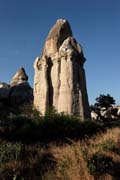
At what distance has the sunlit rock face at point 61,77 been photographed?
92.3 feet

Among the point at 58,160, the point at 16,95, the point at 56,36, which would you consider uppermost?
the point at 56,36

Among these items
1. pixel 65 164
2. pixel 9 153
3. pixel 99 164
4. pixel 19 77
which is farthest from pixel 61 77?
pixel 19 77

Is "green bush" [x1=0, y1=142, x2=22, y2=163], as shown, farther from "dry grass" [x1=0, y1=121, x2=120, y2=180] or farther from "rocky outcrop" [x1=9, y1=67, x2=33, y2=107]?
"rocky outcrop" [x1=9, y1=67, x2=33, y2=107]

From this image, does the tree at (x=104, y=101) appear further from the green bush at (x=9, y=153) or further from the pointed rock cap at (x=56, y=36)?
the green bush at (x=9, y=153)

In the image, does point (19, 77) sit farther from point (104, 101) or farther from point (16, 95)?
point (104, 101)

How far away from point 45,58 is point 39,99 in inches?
146

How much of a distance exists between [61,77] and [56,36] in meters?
5.05

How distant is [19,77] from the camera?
163 feet

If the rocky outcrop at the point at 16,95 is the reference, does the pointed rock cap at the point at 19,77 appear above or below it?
above

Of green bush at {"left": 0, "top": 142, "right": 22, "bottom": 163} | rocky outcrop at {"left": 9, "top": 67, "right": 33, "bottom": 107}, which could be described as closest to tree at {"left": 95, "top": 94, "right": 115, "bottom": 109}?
rocky outcrop at {"left": 9, "top": 67, "right": 33, "bottom": 107}

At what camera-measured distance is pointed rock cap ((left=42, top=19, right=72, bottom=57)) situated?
32156mm

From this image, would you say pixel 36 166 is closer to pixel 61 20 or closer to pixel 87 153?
pixel 87 153

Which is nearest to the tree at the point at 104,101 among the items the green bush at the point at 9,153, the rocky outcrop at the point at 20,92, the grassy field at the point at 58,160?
the rocky outcrop at the point at 20,92

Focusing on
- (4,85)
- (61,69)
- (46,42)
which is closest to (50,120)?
(61,69)
